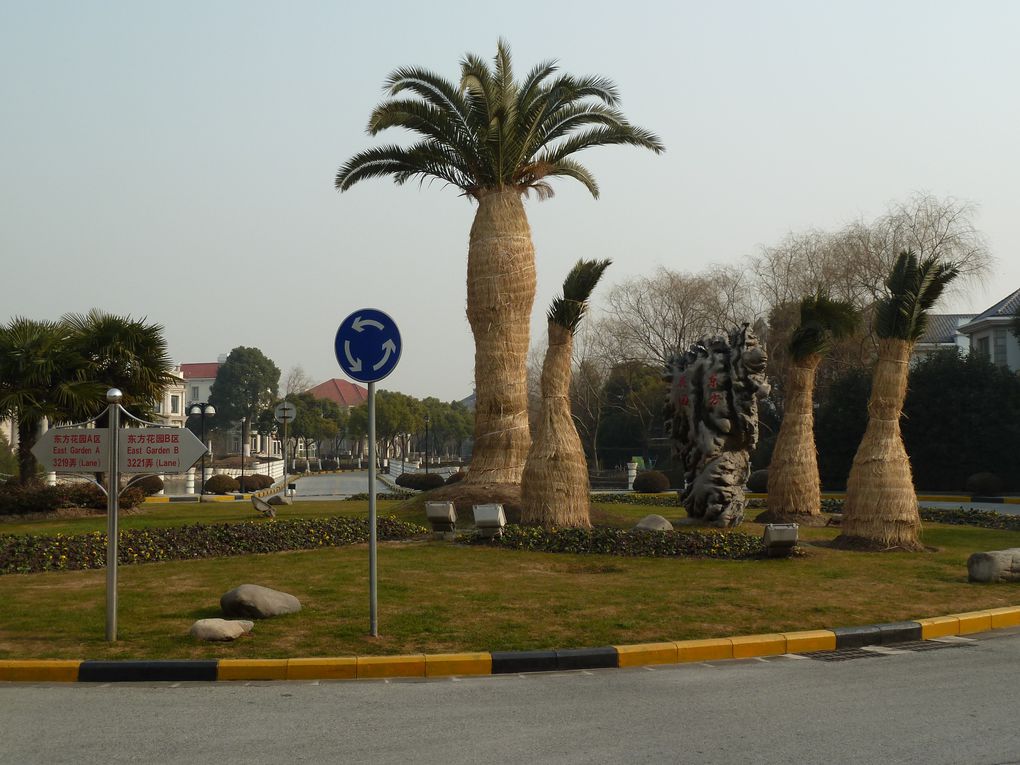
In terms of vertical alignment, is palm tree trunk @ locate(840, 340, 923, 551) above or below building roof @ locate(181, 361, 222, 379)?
below

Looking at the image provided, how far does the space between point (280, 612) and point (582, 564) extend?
216 inches

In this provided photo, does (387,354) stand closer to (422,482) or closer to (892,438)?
(892,438)

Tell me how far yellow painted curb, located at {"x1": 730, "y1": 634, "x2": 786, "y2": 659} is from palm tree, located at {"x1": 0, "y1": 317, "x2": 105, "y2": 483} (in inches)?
790

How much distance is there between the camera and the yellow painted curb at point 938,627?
9382mm

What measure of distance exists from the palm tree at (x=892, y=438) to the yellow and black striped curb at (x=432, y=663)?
6.80 meters

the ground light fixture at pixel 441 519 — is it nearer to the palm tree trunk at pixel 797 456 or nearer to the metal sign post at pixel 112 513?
the palm tree trunk at pixel 797 456

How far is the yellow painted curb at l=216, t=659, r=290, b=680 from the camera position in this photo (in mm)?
7516

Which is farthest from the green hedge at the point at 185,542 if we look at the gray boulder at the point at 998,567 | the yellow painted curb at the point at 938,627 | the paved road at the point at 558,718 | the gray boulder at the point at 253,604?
the yellow painted curb at the point at 938,627

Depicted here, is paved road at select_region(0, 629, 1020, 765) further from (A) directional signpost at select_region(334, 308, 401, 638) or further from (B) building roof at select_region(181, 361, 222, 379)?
(B) building roof at select_region(181, 361, 222, 379)

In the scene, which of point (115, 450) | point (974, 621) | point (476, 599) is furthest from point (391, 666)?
point (974, 621)

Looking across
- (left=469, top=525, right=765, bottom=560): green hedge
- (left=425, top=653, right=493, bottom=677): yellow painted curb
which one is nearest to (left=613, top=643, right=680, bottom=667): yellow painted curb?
(left=425, top=653, right=493, bottom=677): yellow painted curb

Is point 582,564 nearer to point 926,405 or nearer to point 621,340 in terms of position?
point 926,405

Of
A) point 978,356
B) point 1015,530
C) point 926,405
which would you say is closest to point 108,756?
point 1015,530

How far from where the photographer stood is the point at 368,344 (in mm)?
8797
